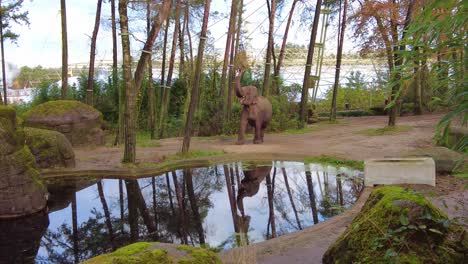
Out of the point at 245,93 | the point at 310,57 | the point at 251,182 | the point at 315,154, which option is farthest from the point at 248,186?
the point at 310,57

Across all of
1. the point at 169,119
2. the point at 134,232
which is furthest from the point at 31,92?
the point at 134,232

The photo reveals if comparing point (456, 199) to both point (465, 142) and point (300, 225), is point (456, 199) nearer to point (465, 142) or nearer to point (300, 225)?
point (300, 225)

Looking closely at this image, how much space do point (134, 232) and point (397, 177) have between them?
394 centimetres

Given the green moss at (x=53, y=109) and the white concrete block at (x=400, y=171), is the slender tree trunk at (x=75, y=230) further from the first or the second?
the green moss at (x=53, y=109)

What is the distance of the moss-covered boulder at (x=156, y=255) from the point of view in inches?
88.0

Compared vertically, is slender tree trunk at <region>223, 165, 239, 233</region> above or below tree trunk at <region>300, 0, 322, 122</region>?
below

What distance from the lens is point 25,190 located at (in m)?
6.45

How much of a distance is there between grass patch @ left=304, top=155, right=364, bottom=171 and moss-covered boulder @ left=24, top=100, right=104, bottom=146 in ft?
20.0

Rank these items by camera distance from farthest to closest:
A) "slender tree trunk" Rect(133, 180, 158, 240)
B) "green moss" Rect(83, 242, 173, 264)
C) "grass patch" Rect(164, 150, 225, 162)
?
"grass patch" Rect(164, 150, 225, 162) < "slender tree trunk" Rect(133, 180, 158, 240) < "green moss" Rect(83, 242, 173, 264)

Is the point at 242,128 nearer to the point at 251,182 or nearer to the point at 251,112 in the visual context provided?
the point at 251,112

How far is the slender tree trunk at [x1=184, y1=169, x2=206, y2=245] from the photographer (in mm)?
5570

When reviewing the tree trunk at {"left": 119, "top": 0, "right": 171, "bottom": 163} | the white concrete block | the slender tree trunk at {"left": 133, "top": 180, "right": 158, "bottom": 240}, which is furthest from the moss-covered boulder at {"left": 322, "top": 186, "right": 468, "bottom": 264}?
the tree trunk at {"left": 119, "top": 0, "right": 171, "bottom": 163}

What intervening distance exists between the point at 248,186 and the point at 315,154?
9.21 ft

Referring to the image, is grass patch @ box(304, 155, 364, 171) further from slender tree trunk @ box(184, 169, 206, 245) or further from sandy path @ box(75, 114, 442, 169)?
slender tree trunk @ box(184, 169, 206, 245)
